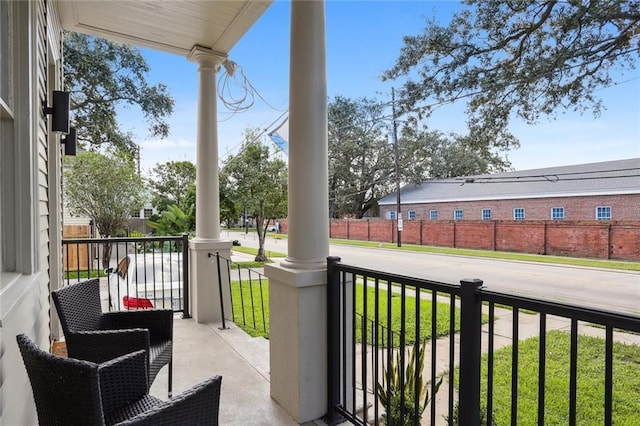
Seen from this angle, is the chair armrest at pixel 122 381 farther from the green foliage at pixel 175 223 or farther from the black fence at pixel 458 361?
the green foliage at pixel 175 223

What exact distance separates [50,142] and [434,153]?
12.7 feet

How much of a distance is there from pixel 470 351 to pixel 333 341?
3.08 ft

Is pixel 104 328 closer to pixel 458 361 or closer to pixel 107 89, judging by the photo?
pixel 458 361

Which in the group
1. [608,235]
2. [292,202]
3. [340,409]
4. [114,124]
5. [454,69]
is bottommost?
[340,409]

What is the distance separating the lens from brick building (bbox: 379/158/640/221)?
372cm

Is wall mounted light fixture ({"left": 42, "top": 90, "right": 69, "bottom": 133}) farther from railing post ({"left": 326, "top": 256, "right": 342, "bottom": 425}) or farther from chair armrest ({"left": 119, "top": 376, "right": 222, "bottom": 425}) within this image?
chair armrest ({"left": 119, "top": 376, "right": 222, "bottom": 425})

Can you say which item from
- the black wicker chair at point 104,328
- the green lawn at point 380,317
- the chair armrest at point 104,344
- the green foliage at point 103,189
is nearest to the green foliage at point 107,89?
the green foliage at point 103,189

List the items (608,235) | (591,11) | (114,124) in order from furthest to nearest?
(114,124) → (608,235) → (591,11)

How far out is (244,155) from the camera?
11938 mm

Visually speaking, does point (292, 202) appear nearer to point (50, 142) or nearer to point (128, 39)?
point (50, 142)

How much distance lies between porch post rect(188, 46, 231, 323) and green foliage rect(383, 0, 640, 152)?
2120 mm

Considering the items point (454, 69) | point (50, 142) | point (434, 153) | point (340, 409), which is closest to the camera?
point (340, 409)

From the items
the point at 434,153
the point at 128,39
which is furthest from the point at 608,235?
the point at 128,39

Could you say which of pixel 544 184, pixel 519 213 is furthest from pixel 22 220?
pixel 519 213
